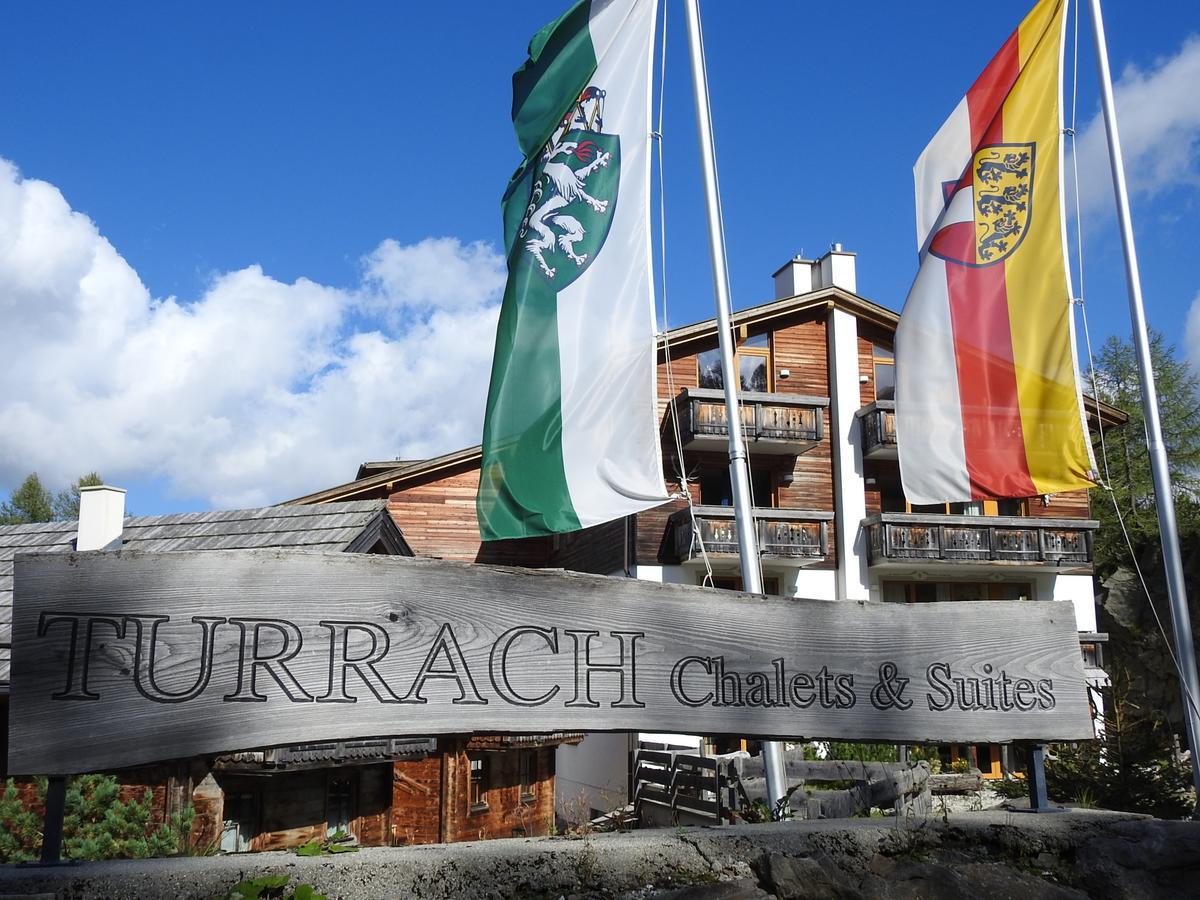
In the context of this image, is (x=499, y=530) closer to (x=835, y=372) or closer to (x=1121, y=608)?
(x=835, y=372)

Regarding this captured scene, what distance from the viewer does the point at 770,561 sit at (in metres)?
26.0

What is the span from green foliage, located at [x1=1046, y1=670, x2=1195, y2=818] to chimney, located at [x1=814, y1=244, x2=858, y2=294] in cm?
1972

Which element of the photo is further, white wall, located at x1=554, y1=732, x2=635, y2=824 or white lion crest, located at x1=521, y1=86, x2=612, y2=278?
white wall, located at x1=554, y1=732, x2=635, y2=824

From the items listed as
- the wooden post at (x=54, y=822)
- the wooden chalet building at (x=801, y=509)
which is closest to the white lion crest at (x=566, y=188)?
the wooden post at (x=54, y=822)

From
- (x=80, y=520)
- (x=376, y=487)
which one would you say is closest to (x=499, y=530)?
(x=80, y=520)

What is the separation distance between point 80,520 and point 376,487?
39.9 feet

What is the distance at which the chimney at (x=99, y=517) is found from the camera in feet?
48.7

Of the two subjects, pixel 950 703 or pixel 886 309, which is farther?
pixel 886 309

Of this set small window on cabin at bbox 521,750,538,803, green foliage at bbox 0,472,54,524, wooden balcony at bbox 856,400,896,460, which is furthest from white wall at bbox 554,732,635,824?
green foliage at bbox 0,472,54,524

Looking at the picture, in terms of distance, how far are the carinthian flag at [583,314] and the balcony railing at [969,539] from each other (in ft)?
60.2

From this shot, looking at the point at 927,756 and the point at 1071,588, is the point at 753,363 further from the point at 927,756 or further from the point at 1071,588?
the point at 927,756

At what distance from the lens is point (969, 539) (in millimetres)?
26391

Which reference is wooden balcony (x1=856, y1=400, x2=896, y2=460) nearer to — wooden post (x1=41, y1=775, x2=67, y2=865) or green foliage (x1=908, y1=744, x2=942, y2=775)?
green foliage (x1=908, y1=744, x2=942, y2=775)

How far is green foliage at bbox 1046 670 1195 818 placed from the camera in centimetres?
1101
